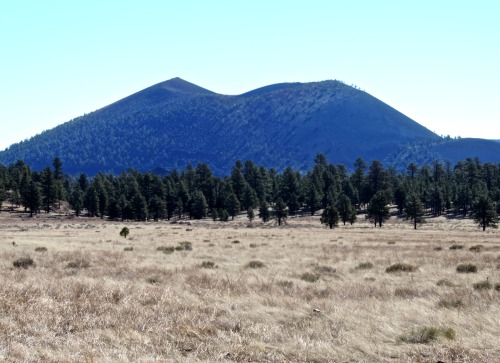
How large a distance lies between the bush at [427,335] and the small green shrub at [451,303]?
309cm

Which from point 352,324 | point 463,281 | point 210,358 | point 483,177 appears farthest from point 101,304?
point 483,177

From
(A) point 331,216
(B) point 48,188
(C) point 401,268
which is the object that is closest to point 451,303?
(C) point 401,268

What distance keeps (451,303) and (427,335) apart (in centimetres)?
382

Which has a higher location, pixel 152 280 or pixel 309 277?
pixel 152 280

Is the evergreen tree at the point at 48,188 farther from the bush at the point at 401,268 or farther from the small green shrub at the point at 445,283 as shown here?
the small green shrub at the point at 445,283

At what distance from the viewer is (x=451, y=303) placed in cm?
1287

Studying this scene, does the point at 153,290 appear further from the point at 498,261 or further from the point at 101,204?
the point at 101,204

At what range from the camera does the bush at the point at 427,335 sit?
945 centimetres

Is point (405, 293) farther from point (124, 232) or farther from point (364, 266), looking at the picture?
point (124, 232)

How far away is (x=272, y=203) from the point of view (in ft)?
497

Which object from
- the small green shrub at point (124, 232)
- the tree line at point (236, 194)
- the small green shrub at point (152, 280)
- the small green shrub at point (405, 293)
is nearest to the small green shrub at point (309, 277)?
the small green shrub at point (405, 293)

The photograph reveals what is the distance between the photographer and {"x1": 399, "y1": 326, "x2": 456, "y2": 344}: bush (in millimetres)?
9452

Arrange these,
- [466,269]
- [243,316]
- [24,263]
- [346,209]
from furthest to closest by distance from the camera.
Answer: [346,209], [466,269], [24,263], [243,316]

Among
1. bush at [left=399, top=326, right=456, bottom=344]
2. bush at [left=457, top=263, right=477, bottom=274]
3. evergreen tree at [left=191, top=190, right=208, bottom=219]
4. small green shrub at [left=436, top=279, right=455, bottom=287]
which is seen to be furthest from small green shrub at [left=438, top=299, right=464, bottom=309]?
evergreen tree at [left=191, top=190, right=208, bottom=219]
